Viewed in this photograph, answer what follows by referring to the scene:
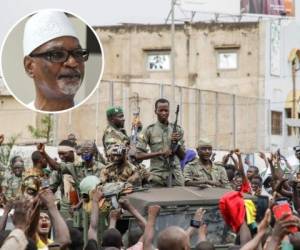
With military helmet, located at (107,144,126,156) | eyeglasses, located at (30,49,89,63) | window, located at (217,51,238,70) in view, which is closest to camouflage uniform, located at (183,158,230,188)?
military helmet, located at (107,144,126,156)

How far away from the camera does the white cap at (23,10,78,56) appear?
1538cm

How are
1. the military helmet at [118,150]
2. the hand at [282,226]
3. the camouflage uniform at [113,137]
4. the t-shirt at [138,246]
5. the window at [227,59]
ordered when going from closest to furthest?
1. the hand at [282,226]
2. the t-shirt at [138,246]
3. the military helmet at [118,150]
4. the camouflage uniform at [113,137]
5. the window at [227,59]

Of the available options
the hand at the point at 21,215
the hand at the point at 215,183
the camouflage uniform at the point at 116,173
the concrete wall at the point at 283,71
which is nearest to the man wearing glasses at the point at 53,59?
the camouflage uniform at the point at 116,173

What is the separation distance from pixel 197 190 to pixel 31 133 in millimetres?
39241

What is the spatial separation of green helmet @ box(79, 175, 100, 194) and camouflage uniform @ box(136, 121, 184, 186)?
3.23 feet

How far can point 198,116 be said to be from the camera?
38.8 metres

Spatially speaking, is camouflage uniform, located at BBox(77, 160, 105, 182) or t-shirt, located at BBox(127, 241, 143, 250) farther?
camouflage uniform, located at BBox(77, 160, 105, 182)

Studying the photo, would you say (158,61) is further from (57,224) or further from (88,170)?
(57,224)

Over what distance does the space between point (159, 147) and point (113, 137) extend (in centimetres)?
53

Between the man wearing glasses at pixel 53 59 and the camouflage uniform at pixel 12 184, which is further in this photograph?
the camouflage uniform at pixel 12 184

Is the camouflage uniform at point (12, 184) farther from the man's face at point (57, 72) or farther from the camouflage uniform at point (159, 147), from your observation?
the camouflage uniform at point (159, 147)

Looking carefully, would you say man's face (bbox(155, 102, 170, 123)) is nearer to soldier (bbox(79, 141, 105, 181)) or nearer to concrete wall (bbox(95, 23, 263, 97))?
soldier (bbox(79, 141, 105, 181))

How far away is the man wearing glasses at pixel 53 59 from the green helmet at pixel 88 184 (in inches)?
103

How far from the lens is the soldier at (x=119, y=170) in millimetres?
12938
